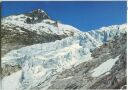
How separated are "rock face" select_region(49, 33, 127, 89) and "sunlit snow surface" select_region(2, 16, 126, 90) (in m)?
0.05

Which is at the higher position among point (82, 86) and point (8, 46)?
point (8, 46)

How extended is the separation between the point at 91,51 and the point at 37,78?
0.50 m

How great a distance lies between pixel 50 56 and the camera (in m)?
4.03

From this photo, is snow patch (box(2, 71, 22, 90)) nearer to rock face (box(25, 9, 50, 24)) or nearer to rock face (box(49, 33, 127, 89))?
rock face (box(49, 33, 127, 89))

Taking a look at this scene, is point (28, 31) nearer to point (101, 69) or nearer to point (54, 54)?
point (54, 54)

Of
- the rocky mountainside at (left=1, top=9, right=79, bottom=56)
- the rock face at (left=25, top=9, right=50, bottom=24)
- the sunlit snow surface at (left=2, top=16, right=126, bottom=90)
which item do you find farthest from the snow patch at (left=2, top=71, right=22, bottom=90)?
the rock face at (left=25, top=9, right=50, bottom=24)

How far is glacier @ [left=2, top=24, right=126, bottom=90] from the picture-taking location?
13.1 feet

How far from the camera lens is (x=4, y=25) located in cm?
398

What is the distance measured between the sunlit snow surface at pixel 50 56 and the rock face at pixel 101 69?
48 millimetres

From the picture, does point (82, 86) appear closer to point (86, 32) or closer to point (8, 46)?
point (86, 32)

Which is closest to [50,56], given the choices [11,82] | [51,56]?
[51,56]

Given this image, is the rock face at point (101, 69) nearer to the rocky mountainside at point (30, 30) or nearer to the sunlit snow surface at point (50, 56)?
the sunlit snow surface at point (50, 56)

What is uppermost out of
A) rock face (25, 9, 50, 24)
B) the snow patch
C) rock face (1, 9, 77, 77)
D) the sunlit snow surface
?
rock face (25, 9, 50, 24)

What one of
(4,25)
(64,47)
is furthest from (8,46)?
(64,47)
